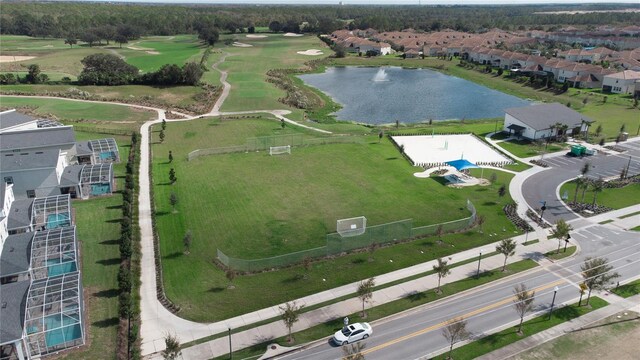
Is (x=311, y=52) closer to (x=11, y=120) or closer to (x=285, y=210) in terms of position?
(x=11, y=120)

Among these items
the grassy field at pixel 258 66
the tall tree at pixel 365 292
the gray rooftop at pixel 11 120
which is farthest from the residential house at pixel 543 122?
the gray rooftop at pixel 11 120

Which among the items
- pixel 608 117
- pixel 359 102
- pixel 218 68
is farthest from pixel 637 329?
pixel 218 68

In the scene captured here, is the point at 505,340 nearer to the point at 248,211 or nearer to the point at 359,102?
the point at 248,211

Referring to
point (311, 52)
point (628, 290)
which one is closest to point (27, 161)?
point (628, 290)

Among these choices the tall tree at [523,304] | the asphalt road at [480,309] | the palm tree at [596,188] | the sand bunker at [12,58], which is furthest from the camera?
the sand bunker at [12,58]

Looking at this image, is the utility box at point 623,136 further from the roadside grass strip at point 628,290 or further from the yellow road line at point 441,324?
the yellow road line at point 441,324

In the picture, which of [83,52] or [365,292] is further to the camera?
[83,52]
